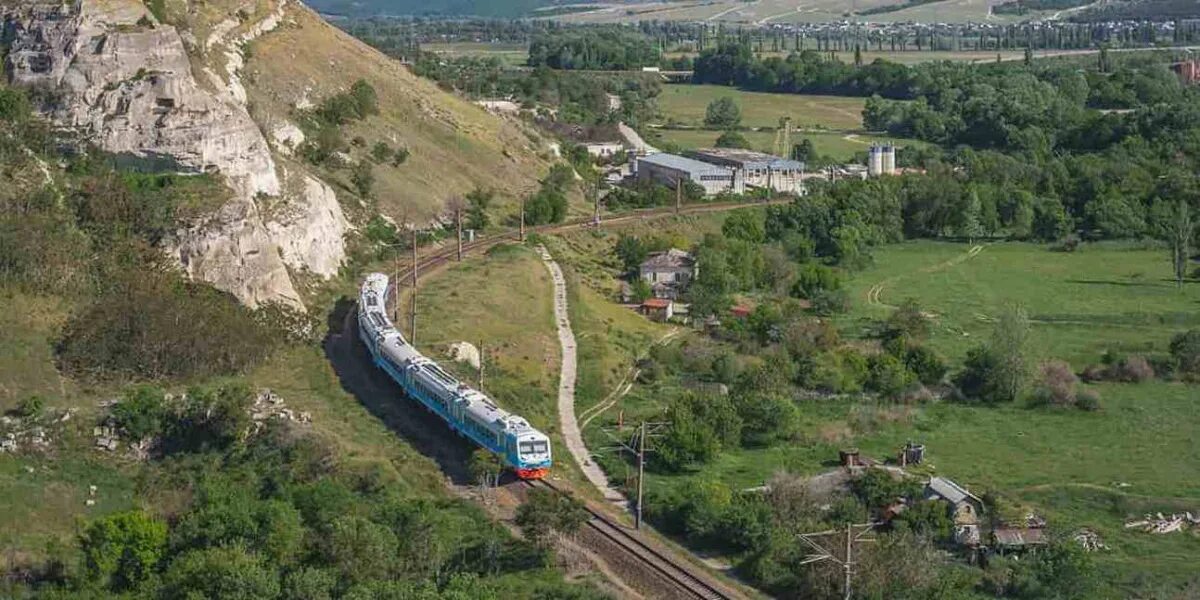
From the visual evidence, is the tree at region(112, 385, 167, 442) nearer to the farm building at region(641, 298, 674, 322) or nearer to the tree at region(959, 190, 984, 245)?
the farm building at region(641, 298, 674, 322)

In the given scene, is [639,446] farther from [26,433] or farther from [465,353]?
[26,433]

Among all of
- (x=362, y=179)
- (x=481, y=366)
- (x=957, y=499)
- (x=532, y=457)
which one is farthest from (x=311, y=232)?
(x=957, y=499)

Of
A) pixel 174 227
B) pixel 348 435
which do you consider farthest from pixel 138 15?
pixel 348 435

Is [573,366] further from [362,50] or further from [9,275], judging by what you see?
[362,50]

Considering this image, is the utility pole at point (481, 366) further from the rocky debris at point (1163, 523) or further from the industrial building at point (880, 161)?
the industrial building at point (880, 161)

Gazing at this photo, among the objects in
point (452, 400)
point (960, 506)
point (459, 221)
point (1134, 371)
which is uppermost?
point (459, 221)

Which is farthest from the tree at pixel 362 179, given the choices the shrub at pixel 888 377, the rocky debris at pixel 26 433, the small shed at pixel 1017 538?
the small shed at pixel 1017 538

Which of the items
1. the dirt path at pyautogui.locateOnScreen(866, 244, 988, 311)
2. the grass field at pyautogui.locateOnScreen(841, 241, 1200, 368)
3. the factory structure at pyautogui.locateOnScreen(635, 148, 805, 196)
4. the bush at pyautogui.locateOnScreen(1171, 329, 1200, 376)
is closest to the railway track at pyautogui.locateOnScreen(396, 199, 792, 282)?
the factory structure at pyautogui.locateOnScreen(635, 148, 805, 196)
